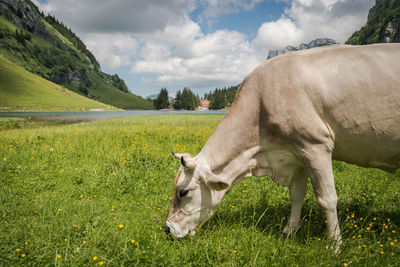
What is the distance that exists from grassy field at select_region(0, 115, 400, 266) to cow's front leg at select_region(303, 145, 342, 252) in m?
0.34

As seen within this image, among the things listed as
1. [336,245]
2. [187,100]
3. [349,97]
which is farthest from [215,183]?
[187,100]

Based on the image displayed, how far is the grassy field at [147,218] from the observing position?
271 cm

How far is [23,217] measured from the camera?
3842mm

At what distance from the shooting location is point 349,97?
8.95 ft

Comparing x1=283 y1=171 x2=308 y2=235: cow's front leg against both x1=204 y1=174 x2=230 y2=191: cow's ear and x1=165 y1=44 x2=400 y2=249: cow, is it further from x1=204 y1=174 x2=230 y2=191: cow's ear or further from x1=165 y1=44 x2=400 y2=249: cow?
x1=204 y1=174 x2=230 y2=191: cow's ear

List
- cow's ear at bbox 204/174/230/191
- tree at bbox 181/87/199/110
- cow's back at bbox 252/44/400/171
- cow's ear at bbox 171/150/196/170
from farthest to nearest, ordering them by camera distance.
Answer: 1. tree at bbox 181/87/199/110
2. cow's ear at bbox 204/174/230/191
3. cow's ear at bbox 171/150/196/170
4. cow's back at bbox 252/44/400/171

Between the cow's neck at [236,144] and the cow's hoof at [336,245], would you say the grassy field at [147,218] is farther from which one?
the cow's neck at [236,144]

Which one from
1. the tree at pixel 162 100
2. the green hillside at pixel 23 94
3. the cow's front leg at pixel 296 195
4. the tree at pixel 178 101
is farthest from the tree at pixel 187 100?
the cow's front leg at pixel 296 195

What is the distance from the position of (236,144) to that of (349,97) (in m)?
1.60

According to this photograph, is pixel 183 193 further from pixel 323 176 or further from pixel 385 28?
pixel 385 28

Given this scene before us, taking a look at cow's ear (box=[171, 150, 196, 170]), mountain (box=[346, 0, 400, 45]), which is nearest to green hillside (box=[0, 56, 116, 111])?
cow's ear (box=[171, 150, 196, 170])

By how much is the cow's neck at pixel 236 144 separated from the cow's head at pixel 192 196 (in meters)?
0.16

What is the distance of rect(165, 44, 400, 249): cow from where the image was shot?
269 cm

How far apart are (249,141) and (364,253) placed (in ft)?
6.81
